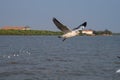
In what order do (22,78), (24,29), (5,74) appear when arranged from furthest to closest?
(24,29)
(5,74)
(22,78)

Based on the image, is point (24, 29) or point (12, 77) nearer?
point (12, 77)

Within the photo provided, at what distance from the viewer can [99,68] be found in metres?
36.5

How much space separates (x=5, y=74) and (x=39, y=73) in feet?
8.75

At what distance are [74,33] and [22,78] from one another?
1073 cm

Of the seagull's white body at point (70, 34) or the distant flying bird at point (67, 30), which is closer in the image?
the distant flying bird at point (67, 30)

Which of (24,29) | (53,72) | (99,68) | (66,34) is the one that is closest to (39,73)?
(53,72)

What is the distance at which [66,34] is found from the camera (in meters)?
19.9

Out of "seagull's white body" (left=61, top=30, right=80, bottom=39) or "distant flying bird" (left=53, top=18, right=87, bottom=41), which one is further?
"seagull's white body" (left=61, top=30, right=80, bottom=39)

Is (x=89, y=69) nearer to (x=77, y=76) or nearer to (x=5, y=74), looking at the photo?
(x=77, y=76)

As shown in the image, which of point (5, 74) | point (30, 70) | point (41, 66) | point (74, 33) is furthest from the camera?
point (41, 66)

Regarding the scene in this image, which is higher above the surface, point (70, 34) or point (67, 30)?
point (67, 30)

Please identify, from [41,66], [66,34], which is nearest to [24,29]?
[41,66]

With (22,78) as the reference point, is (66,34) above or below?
above

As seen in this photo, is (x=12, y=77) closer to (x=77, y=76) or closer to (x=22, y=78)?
(x=22, y=78)
